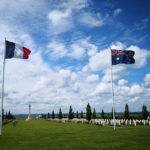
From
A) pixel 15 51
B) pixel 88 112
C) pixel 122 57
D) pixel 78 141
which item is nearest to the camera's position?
pixel 78 141

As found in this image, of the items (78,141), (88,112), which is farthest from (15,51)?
(88,112)

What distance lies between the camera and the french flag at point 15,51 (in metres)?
27.5

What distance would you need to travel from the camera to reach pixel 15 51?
2766 cm

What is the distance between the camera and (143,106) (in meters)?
55.3

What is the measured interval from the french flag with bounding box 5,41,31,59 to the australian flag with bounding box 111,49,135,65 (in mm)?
10735

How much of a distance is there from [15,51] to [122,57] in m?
12.2

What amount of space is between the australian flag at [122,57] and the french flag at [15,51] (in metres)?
10.7

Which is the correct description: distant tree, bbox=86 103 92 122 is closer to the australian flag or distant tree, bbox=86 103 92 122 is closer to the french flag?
the australian flag

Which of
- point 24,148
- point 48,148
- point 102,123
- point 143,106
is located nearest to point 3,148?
point 24,148

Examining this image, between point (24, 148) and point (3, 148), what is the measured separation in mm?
1255

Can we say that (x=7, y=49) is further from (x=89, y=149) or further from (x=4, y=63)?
(x=89, y=149)

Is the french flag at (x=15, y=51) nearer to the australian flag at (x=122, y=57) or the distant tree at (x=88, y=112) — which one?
the australian flag at (x=122, y=57)

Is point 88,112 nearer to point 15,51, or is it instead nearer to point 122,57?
point 122,57

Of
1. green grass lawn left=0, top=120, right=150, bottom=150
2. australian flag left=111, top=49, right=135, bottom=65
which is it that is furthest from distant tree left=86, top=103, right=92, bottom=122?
green grass lawn left=0, top=120, right=150, bottom=150
